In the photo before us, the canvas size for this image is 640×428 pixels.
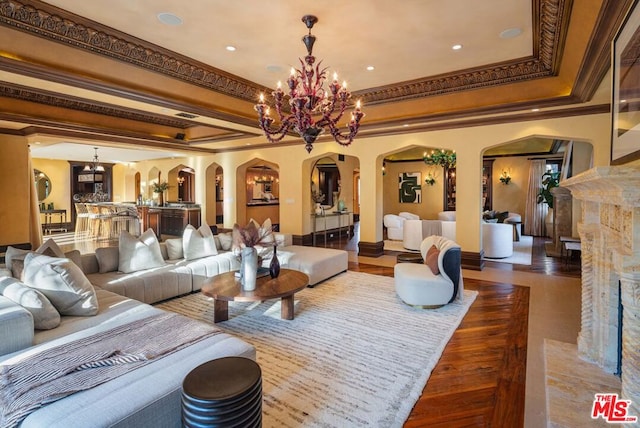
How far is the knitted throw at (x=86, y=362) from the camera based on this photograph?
163cm

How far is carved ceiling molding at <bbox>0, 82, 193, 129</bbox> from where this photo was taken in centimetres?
491

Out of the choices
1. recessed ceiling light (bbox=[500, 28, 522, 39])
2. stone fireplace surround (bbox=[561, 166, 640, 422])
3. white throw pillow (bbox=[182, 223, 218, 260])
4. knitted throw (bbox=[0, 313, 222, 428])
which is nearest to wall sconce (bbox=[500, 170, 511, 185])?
recessed ceiling light (bbox=[500, 28, 522, 39])

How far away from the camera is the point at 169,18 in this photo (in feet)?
10.9

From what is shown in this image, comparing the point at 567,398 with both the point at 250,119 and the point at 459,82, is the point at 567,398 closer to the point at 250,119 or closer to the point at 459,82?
the point at 459,82

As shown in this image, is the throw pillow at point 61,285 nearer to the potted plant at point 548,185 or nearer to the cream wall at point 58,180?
the potted plant at point 548,185

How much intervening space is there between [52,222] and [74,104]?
30.5 feet

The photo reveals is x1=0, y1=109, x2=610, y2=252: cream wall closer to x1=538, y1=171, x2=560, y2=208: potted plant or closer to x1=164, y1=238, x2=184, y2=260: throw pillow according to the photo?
x1=164, y1=238, x2=184, y2=260: throw pillow

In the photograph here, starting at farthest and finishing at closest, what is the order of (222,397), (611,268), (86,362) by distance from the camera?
1. (611,268)
2. (86,362)
3. (222,397)

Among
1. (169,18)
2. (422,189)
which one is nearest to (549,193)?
(422,189)

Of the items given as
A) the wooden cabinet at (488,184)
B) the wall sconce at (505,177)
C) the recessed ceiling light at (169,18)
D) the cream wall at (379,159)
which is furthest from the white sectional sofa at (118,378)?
the wall sconce at (505,177)

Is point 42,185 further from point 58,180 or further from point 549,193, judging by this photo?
point 549,193

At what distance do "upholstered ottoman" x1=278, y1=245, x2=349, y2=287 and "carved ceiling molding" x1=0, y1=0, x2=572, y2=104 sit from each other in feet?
9.14

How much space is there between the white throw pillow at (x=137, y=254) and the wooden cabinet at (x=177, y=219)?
6068mm

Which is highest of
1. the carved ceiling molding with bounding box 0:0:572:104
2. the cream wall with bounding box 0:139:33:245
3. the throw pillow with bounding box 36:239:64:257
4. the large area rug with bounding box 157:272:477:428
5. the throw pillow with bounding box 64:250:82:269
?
the carved ceiling molding with bounding box 0:0:572:104
